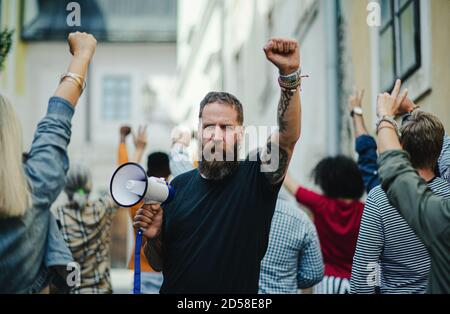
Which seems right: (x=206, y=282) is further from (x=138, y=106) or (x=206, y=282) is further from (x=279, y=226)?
(x=138, y=106)

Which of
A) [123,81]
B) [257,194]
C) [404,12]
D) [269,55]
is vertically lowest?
[257,194]

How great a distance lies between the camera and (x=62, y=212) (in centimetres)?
556

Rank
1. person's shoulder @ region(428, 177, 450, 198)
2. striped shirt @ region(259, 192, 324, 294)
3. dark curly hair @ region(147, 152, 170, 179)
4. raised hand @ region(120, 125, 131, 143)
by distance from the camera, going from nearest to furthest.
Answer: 1. person's shoulder @ region(428, 177, 450, 198)
2. striped shirt @ region(259, 192, 324, 294)
3. dark curly hair @ region(147, 152, 170, 179)
4. raised hand @ region(120, 125, 131, 143)

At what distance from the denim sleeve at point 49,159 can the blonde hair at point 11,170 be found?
4cm

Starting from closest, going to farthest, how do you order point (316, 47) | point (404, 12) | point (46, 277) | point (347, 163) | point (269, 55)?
point (46, 277) → point (269, 55) → point (347, 163) → point (404, 12) → point (316, 47)

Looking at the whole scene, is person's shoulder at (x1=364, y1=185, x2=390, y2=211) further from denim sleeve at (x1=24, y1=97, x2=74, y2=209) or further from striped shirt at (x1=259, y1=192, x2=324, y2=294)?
denim sleeve at (x1=24, y1=97, x2=74, y2=209)

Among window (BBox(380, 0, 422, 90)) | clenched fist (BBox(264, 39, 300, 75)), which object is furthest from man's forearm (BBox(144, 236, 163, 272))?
window (BBox(380, 0, 422, 90))

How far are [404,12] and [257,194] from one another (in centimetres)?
365

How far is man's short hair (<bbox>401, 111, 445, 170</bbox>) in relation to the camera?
122 inches

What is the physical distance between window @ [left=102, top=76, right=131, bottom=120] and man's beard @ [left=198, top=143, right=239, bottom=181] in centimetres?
2223

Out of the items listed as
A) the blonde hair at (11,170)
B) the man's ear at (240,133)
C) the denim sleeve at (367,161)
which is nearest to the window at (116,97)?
the denim sleeve at (367,161)

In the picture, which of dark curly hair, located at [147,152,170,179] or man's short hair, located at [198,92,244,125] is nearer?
man's short hair, located at [198,92,244,125]

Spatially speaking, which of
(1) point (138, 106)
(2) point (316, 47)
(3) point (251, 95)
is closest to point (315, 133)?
(2) point (316, 47)

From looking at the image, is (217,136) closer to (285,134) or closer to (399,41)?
(285,134)
